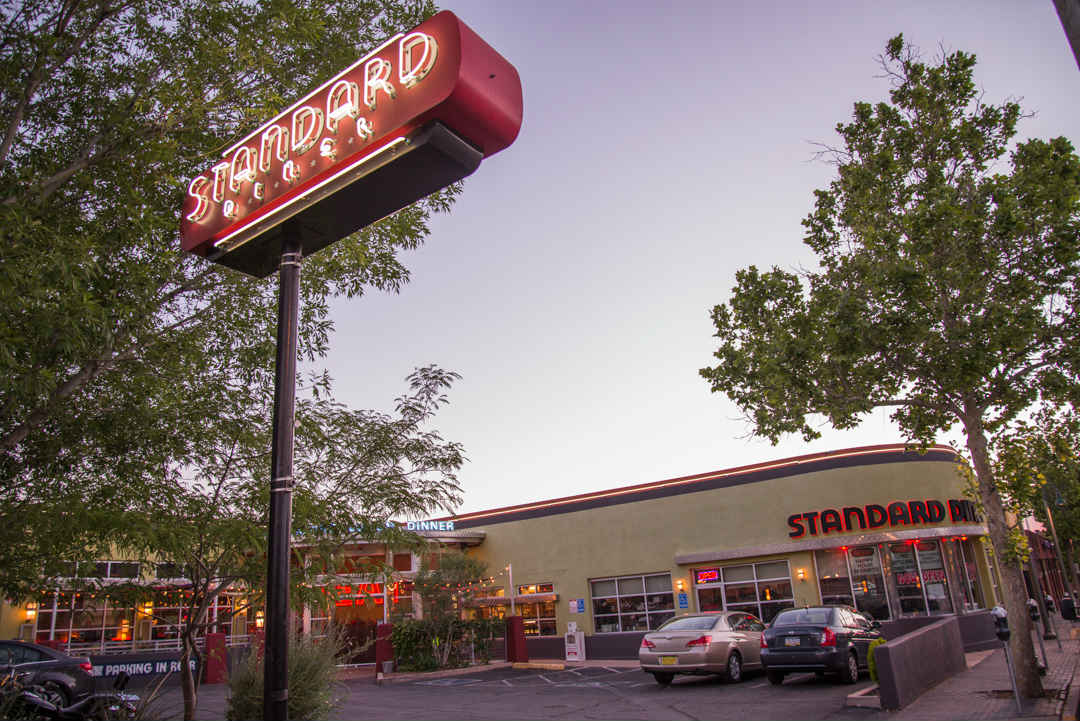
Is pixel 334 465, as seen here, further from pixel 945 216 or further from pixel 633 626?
pixel 633 626

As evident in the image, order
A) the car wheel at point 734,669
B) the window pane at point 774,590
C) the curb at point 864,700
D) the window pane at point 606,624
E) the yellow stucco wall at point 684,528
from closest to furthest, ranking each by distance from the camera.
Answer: the curb at point 864,700 → the car wheel at point 734,669 → the yellow stucco wall at point 684,528 → the window pane at point 774,590 → the window pane at point 606,624

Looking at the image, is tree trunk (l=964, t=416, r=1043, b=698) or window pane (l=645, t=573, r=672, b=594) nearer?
tree trunk (l=964, t=416, r=1043, b=698)

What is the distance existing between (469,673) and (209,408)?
18.6 meters

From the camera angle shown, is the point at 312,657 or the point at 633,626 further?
the point at 633,626

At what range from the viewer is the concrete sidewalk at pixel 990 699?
962 cm

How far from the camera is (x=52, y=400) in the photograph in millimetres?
6258

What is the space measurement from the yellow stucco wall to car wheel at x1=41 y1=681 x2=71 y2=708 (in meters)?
17.6

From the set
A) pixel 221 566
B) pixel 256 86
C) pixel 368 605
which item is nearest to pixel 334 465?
pixel 221 566

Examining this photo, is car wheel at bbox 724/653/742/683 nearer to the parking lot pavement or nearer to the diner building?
the parking lot pavement

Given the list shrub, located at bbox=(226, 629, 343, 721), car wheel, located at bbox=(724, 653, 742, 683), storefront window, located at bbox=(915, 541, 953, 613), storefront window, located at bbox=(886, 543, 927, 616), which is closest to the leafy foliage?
car wheel, located at bbox=(724, 653, 742, 683)

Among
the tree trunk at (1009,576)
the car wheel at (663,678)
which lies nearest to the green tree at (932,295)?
the tree trunk at (1009,576)

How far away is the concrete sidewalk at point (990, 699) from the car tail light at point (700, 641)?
14.5 ft

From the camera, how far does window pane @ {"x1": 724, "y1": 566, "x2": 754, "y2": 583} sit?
2366cm

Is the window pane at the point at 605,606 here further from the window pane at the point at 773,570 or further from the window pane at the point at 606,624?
the window pane at the point at 773,570
